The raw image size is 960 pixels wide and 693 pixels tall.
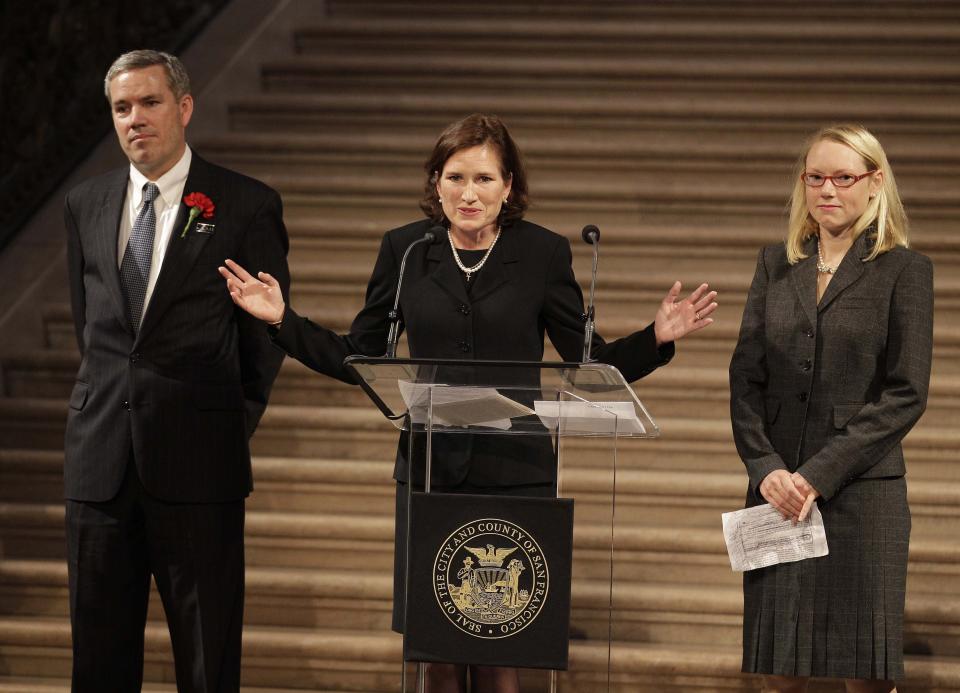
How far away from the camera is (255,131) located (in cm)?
633

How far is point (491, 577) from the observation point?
251 cm

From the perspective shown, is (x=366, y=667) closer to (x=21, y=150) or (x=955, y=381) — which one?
(x=955, y=381)

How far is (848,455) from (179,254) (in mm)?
1616

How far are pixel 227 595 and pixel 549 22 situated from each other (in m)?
4.18

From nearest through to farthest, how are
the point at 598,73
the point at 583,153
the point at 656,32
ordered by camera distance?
A: 1. the point at 583,153
2. the point at 598,73
3. the point at 656,32

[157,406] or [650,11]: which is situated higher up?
[650,11]

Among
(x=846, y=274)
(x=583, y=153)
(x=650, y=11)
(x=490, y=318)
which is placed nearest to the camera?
(x=490, y=318)

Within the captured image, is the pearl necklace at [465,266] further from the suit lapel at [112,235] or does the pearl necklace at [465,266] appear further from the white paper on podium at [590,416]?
the suit lapel at [112,235]

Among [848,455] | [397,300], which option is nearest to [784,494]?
[848,455]

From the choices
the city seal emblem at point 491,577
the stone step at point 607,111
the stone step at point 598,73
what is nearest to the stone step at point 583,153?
the stone step at point 607,111

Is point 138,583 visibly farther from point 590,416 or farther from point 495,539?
point 590,416

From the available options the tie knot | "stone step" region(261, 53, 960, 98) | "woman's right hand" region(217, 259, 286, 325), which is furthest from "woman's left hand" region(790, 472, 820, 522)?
"stone step" region(261, 53, 960, 98)

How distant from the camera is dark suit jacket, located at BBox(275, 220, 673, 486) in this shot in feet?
9.60

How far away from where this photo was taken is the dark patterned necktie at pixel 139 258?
3.22 metres
